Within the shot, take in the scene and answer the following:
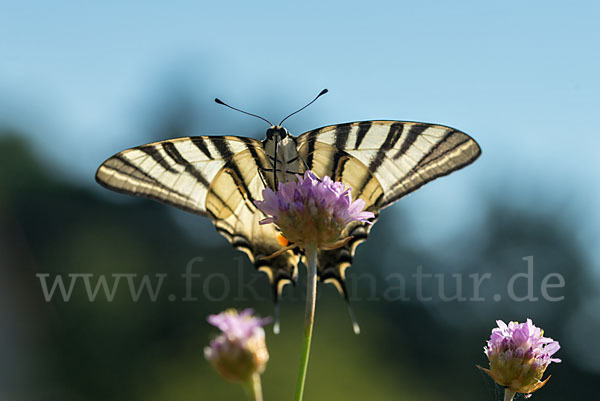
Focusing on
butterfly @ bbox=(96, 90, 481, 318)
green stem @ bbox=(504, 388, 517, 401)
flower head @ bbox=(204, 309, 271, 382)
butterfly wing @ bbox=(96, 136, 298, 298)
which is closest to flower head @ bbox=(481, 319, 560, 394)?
green stem @ bbox=(504, 388, 517, 401)

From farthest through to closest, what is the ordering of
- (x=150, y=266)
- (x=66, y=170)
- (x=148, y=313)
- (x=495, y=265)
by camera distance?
1. (x=495, y=265)
2. (x=66, y=170)
3. (x=150, y=266)
4. (x=148, y=313)

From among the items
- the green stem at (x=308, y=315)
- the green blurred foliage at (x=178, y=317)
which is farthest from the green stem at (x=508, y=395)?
the green blurred foliage at (x=178, y=317)

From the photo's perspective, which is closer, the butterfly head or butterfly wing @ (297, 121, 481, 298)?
butterfly wing @ (297, 121, 481, 298)

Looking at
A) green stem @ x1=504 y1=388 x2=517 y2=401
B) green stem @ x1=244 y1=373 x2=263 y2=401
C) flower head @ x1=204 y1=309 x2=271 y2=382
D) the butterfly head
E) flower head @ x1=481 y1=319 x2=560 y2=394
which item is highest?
the butterfly head

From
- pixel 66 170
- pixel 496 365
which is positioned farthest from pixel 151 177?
pixel 66 170

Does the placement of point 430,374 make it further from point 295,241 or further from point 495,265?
point 295,241

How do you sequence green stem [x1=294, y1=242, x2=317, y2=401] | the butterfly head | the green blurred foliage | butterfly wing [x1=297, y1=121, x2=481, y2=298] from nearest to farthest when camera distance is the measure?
green stem [x1=294, y1=242, x2=317, y2=401] → butterfly wing [x1=297, y1=121, x2=481, y2=298] → the butterfly head → the green blurred foliage

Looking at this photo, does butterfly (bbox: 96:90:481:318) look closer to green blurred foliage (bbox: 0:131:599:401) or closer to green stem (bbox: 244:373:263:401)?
green stem (bbox: 244:373:263:401)

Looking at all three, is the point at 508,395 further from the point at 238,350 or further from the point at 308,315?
the point at 238,350
